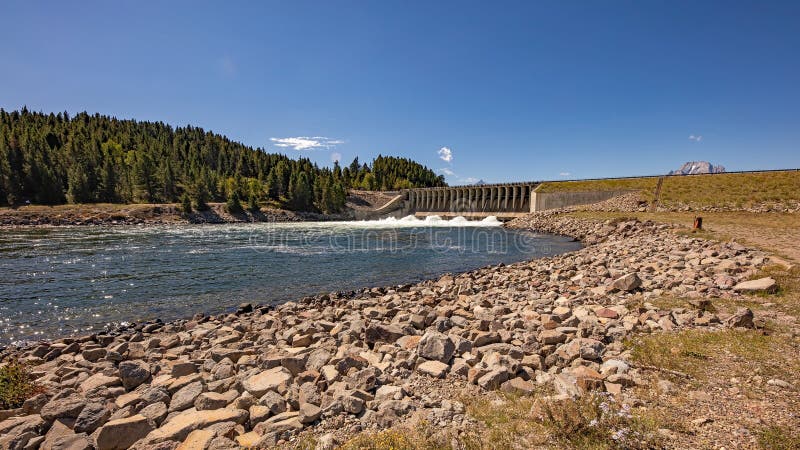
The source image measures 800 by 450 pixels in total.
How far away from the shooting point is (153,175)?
114375 mm

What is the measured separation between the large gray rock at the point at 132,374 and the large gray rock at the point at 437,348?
270 inches

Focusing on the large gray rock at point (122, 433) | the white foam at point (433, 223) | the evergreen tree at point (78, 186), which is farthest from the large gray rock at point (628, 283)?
the evergreen tree at point (78, 186)

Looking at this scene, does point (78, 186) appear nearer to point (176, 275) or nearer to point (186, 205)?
point (186, 205)

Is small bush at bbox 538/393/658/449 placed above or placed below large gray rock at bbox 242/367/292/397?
above

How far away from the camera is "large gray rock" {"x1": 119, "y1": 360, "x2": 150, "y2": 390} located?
827cm

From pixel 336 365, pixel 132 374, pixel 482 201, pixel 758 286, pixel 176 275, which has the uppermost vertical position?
pixel 482 201

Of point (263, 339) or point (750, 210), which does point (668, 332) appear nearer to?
point (263, 339)

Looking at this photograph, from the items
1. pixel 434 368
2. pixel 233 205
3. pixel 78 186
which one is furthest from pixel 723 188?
pixel 78 186

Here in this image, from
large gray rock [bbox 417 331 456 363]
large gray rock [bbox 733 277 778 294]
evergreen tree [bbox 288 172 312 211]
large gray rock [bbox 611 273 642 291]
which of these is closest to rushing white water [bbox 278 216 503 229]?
evergreen tree [bbox 288 172 312 211]

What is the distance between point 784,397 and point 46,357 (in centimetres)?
1881

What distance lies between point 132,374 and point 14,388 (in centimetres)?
215

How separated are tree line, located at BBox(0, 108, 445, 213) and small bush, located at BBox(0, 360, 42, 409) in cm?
10154

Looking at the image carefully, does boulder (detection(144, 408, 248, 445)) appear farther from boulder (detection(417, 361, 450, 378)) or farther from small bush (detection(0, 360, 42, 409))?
small bush (detection(0, 360, 42, 409))

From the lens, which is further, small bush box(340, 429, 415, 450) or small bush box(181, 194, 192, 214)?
small bush box(181, 194, 192, 214)
